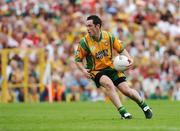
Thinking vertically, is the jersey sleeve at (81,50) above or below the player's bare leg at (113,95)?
above

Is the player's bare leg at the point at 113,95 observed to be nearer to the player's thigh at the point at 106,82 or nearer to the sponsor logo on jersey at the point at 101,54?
→ the player's thigh at the point at 106,82

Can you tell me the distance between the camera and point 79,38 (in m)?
33.4

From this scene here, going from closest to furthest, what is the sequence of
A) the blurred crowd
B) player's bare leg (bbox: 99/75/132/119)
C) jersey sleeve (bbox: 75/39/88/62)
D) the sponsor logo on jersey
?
player's bare leg (bbox: 99/75/132/119), the sponsor logo on jersey, jersey sleeve (bbox: 75/39/88/62), the blurred crowd

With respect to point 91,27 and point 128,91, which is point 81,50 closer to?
point 91,27

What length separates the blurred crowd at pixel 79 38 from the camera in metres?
31.0

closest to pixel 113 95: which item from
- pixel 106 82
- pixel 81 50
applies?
pixel 106 82

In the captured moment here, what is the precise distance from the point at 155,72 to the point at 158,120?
14.5m

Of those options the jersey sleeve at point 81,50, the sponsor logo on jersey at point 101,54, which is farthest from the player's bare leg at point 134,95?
the jersey sleeve at point 81,50

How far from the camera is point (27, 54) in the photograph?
33.0 meters

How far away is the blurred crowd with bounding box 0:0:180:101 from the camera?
3105 centimetres

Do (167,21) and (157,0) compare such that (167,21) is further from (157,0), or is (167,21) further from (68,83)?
(68,83)

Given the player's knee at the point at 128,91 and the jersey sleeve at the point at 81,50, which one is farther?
the jersey sleeve at the point at 81,50

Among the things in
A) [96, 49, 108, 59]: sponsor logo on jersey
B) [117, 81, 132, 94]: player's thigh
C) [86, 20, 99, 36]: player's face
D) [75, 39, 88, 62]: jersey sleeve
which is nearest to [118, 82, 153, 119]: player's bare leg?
[117, 81, 132, 94]: player's thigh

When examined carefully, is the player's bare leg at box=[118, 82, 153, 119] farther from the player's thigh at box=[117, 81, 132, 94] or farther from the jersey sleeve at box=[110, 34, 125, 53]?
the jersey sleeve at box=[110, 34, 125, 53]
